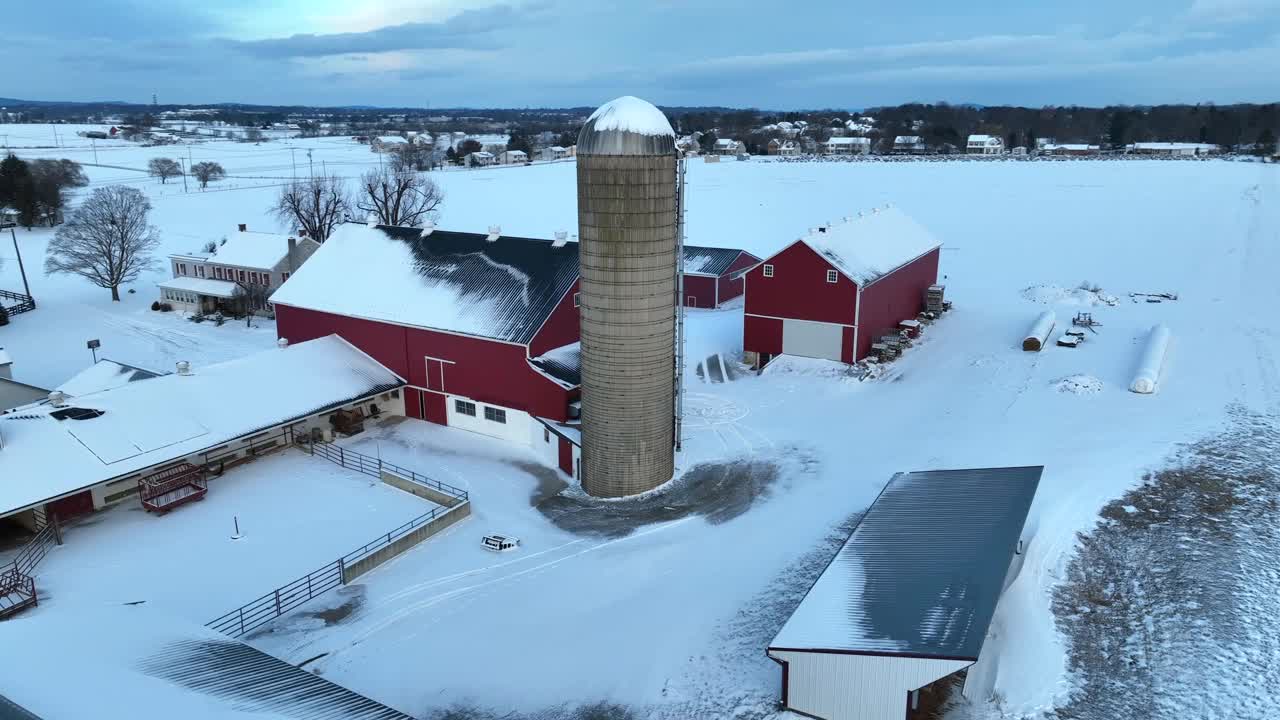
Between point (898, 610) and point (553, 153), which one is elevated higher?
point (553, 153)

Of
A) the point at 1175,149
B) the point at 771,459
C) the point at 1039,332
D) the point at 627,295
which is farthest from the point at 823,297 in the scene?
the point at 1175,149

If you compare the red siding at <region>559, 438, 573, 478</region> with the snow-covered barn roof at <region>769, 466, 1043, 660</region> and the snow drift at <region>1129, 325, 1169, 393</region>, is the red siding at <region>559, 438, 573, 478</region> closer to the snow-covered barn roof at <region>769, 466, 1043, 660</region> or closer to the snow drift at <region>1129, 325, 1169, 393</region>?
the snow-covered barn roof at <region>769, 466, 1043, 660</region>

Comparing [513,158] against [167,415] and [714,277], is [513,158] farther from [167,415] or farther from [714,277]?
[167,415]

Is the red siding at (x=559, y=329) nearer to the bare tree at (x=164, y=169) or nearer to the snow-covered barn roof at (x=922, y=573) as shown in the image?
the snow-covered barn roof at (x=922, y=573)

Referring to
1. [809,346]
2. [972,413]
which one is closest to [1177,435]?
[972,413]

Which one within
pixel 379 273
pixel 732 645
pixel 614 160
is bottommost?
pixel 732 645

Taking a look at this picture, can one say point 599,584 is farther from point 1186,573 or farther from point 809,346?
point 809,346

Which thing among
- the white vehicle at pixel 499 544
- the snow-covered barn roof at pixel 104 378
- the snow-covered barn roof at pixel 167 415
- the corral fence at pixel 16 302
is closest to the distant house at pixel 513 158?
the corral fence at pixel 16 302
